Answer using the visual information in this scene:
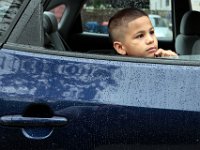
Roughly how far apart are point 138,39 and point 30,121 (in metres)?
0.62

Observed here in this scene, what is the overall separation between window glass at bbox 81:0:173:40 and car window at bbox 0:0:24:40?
68 cm

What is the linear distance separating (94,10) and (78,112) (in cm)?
150

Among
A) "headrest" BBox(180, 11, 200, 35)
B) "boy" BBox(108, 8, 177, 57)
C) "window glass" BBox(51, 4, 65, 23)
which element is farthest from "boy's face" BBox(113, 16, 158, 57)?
"window glass" BBox(51, 4, 65, 23)

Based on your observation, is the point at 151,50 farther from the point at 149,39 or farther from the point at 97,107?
the point at 97,107

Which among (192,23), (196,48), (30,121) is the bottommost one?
(30,121)

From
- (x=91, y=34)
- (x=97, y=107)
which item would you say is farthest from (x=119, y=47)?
(x=91, y=34)

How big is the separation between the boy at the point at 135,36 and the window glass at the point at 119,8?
24cm

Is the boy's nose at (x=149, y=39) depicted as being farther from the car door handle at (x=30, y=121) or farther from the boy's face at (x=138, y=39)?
the car door handle at (x=30, y=121)

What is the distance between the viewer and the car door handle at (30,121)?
1.73 m

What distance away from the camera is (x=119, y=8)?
2.52 metres

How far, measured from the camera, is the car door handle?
1.73m

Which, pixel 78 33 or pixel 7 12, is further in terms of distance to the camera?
pixel 78 33

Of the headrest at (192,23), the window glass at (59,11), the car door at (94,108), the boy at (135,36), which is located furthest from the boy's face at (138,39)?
the window glass at (59,11)

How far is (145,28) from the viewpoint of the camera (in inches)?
84.1
